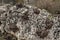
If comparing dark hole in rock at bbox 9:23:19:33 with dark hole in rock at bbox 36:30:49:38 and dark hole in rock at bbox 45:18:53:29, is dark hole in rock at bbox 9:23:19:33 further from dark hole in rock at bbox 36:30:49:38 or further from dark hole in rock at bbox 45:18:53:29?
dark hole in rock at bbox 45:18:53:29

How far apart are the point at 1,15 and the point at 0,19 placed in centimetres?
9

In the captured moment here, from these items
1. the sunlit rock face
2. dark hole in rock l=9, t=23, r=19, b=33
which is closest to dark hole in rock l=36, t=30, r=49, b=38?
the sunlit rock face

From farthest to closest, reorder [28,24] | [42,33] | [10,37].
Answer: [10,37] → [28,24] → [42,33]

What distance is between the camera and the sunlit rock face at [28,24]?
3.37 metres

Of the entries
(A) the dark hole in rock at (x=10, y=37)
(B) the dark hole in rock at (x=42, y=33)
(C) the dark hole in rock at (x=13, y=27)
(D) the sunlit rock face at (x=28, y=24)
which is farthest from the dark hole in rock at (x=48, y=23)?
(A) the dark hole in rock at (x=10, y=37)

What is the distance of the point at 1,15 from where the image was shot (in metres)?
3.82

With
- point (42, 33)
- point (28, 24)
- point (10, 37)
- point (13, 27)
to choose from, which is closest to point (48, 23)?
point (42, 33)

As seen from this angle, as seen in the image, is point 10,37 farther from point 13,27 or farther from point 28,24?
point 28,24

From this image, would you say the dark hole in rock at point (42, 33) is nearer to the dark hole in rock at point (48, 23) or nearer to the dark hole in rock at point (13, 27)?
the dark hole in rock at point (48, 23)

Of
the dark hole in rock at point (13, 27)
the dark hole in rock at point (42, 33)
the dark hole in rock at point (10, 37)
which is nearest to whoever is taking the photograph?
the dark hole in rock at point (42, 33)

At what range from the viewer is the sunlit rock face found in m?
3.37

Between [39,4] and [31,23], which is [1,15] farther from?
[39,4]

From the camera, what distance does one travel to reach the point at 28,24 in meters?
3.52

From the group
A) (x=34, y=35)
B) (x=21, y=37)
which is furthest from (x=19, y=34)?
(x=34, y=35)
